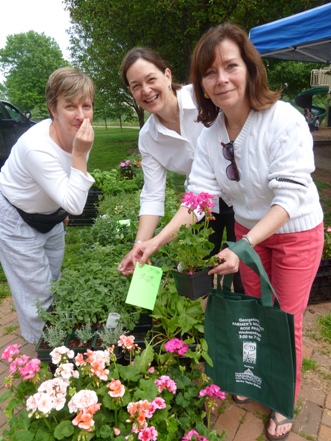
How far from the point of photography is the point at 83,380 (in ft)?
4.61

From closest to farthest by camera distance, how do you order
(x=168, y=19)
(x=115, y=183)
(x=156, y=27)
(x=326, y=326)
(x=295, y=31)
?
(x=326, y=326)
(x=295, y=31)
(x=115, y=183)
(x=168, y=19)
(x=156, y=27)

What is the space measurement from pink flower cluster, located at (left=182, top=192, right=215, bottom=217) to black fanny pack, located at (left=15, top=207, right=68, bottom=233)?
41.0 inches

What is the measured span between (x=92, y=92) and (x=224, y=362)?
62.9 inches

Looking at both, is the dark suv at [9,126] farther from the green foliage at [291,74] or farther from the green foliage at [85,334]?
the green foliage at [291,74]

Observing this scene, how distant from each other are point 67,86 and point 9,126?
872cm

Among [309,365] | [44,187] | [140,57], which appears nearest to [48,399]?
[44,187]

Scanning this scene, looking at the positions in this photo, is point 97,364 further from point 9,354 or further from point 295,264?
point 295,264

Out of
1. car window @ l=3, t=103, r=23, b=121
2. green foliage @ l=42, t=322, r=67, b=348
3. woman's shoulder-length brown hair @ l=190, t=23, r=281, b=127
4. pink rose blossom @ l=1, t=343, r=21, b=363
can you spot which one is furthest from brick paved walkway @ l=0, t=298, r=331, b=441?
car window @ l=3, t=103, r=23, b=121

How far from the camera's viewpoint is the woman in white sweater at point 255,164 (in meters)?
1.44

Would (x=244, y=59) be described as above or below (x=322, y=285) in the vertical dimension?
above

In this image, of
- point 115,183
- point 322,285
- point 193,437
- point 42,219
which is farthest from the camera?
point 115,183

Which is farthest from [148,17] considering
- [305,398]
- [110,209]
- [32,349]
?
[305,398]

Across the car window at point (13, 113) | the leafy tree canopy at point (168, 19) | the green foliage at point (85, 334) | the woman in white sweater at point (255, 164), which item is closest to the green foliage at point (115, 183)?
the green foliage at point (85, 334)

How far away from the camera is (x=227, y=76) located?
1474mm
